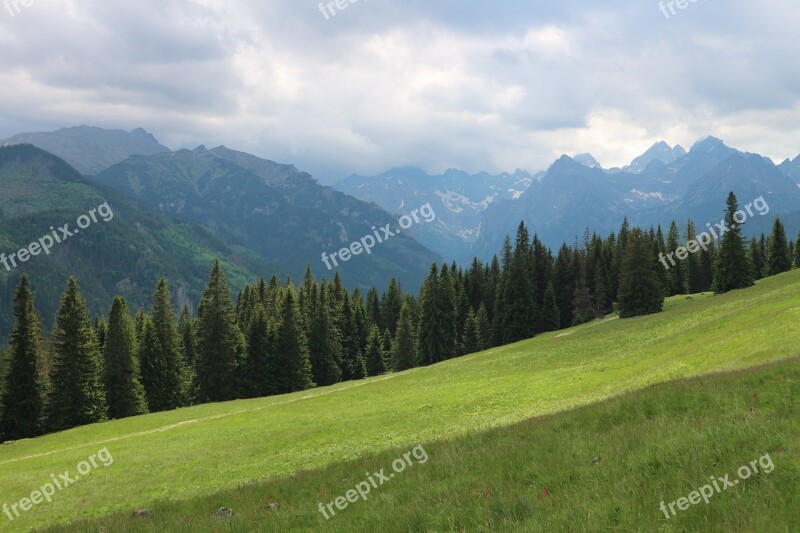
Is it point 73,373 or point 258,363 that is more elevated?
point 73,373

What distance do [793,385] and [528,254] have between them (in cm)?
9034

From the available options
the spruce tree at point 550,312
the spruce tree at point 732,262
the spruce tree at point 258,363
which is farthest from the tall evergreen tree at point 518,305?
the spruce tree at point 258,363

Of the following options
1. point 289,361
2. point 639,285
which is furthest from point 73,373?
point 639,285

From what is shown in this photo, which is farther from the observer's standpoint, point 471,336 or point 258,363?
point 471,336

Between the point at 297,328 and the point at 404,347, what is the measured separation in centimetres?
2341

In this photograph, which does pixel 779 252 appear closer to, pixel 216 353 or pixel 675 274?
pixel 675 274

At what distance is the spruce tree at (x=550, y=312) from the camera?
90.1 meters

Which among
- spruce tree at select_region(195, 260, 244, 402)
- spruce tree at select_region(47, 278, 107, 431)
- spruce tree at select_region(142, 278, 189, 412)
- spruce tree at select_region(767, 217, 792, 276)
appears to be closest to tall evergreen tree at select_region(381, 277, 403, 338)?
spruce tree at select_region(195, 260, 244, 402)

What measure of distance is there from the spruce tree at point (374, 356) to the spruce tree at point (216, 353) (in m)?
30.4

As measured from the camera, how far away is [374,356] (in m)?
96.6

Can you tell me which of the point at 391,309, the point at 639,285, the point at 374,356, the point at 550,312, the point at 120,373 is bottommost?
the point at 374,356

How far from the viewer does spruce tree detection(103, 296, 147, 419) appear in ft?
202

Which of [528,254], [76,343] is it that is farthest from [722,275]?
[76,343]

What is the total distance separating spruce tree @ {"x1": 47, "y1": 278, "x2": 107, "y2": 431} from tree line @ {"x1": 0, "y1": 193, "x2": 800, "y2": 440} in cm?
12
